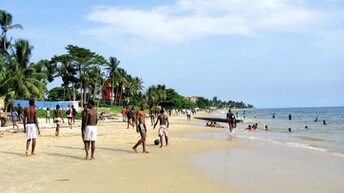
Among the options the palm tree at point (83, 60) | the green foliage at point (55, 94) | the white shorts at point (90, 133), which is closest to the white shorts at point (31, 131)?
the white shorts at point (90, 133)

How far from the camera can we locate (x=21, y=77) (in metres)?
40.1

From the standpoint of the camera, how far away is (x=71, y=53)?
56719 millimetres

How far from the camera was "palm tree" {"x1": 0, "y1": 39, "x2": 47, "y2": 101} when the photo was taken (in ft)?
129

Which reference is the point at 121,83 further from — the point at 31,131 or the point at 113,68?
the point at 31,131

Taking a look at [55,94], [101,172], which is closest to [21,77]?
[101,172]

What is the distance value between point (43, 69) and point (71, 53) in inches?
203

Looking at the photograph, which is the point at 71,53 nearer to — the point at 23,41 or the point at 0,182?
the point at 23,41

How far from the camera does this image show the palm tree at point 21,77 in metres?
39.3

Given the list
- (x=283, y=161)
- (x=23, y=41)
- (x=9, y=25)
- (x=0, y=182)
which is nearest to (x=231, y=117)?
(x=283, y=161)

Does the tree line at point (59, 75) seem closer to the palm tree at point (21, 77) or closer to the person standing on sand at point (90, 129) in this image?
the palm tree at point (21, 77)

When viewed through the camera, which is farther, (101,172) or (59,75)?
(59,75)

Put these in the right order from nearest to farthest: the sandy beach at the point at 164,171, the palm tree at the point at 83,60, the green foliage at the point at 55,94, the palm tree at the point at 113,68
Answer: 1. the sandy beach at the point at 164,171
2. the palm tree at the point at 83,60
3. the palm tree at the point at 113,68
4. the green foliage at the point at 55,94

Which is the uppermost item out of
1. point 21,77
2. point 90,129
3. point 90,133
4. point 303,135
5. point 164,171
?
point 21,77

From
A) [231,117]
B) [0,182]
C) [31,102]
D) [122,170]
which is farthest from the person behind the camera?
[231,117]
